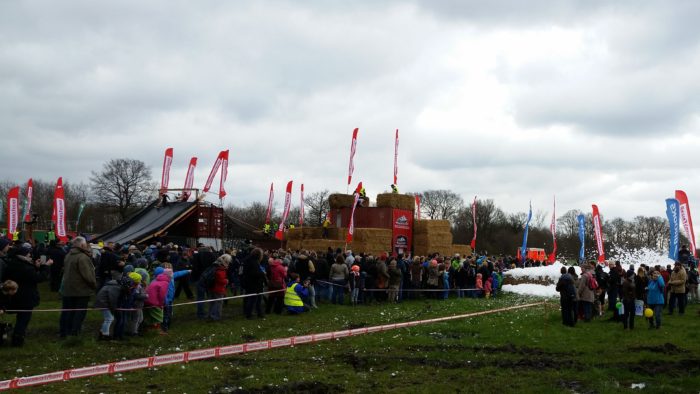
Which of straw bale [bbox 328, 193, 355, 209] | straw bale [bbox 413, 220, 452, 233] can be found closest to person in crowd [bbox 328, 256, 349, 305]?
straw bale [bbox 328, 193, 355, 209]

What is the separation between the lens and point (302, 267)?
17641 millimetres

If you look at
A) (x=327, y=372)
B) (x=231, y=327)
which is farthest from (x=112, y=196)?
(x=327, y=372)

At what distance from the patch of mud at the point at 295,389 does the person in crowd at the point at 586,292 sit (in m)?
10.2

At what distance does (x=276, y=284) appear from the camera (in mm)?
16531

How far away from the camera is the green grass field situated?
8.29m

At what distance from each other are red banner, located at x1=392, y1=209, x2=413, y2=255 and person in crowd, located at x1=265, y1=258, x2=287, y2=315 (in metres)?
19.3

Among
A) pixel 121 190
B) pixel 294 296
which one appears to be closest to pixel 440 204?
pixel 121 190

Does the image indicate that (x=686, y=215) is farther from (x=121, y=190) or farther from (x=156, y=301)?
(x=121, y=190)

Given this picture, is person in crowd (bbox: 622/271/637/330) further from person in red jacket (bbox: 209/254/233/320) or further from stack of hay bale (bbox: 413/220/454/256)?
stack of hay bale (bbox: 413/220/454/256)

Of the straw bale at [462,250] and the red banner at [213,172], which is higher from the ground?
the red banner at [213,172]

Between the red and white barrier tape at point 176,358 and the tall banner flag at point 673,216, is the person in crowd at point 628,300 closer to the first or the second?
the red and white barrier tape at point 176,358

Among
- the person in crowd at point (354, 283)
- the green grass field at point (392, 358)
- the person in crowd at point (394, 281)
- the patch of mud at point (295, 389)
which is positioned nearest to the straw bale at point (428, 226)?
the person in crowd at point (394, 281)

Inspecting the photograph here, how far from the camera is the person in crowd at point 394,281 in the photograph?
20188 millimetres

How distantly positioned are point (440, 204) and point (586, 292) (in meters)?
78.6
